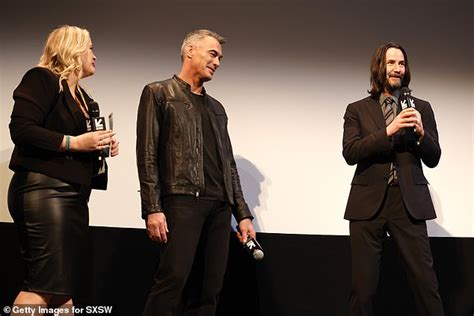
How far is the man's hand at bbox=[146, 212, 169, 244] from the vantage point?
8.71ft

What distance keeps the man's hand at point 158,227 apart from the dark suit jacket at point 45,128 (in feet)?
1.02

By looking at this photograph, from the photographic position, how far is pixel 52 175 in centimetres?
242

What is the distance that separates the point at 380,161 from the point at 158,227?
1.15 meters

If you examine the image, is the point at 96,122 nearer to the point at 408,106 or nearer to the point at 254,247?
the point at 254,247

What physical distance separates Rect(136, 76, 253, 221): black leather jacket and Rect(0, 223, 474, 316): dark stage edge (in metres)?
0.97

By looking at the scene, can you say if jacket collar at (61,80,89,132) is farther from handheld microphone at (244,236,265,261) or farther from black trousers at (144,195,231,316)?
handheld microphone at (244,236,265,261)

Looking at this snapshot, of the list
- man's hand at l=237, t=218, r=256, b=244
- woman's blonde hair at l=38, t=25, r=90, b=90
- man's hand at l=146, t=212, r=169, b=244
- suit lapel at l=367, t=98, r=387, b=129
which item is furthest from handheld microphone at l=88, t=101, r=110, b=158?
suit lapel at l=367, t=98, r=387, b=129

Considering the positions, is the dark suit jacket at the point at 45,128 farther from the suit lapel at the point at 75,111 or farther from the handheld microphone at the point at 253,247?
the handheld microphone at the point at 253,247

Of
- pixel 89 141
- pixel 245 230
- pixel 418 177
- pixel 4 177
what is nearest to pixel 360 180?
pixel 418 177

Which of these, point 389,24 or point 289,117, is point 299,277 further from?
point 389,24

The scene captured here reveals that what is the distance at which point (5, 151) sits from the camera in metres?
3.75

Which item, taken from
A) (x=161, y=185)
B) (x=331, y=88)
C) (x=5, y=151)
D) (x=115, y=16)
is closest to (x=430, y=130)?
(x=331, y=88)

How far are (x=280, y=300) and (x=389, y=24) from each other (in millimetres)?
1960

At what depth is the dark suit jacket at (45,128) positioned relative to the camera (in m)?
2.40
